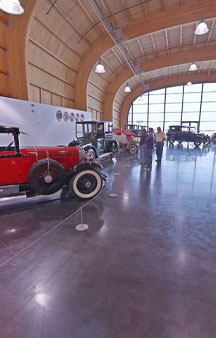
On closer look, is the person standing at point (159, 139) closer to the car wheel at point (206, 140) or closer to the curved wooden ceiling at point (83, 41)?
the curved wooden ceiling at point (83, 41)

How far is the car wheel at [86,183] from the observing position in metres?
4.44

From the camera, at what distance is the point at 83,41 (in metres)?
11.2

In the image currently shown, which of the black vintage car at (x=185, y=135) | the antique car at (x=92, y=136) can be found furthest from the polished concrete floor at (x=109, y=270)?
the black vintage car at (x=185, y=135)

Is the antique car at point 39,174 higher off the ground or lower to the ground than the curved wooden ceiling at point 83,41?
lower

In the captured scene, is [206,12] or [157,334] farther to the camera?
[206,12]

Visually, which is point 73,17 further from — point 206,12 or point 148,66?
point 148,66

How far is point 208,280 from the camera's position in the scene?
80.7 inches

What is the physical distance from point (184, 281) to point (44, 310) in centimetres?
154

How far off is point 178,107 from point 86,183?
71.8 feet

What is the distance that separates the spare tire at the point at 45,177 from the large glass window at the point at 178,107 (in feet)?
67.7

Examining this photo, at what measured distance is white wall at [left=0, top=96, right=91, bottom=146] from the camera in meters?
6.83

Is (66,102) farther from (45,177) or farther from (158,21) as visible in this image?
(45,177)

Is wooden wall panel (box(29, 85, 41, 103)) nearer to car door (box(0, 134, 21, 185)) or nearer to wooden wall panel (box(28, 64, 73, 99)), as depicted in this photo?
wooden wall panel (box(28, 64, 73, 99))

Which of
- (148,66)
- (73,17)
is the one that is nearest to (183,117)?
(148,66)
